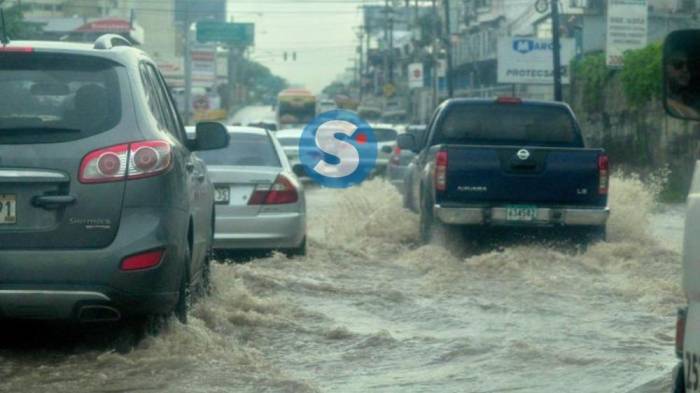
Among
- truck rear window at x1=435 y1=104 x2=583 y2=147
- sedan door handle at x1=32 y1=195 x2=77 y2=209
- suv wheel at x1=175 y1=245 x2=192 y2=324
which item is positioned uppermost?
sedan door handle at x1=32 y1=195 x2=77 y2=209

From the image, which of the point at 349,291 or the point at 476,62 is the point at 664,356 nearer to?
the point at 349,291

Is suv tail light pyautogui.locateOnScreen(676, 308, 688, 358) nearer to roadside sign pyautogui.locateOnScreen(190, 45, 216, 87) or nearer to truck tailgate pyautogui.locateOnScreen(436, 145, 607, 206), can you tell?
truck tailgate pyautogui.locateOnScreen(436, 145, 607, 206)

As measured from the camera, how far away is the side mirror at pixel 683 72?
14.3 ft

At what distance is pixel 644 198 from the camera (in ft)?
65.5

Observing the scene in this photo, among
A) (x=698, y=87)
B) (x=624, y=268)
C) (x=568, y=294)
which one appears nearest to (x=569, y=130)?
(x=624, y=268)

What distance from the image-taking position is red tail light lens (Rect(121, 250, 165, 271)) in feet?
25.8

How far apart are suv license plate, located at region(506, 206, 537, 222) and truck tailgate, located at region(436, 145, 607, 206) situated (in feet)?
0.22

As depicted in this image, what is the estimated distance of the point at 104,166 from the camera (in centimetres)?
786

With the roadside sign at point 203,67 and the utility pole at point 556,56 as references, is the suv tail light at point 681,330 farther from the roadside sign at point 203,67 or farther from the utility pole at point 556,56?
the roadside sign at point 203,67

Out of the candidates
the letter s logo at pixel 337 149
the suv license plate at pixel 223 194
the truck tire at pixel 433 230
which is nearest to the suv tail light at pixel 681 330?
the suv license plate at pixel 223 194

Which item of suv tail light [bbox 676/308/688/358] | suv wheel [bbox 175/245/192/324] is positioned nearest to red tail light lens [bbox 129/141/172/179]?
suv wheel [bbox 175/245/192/324]

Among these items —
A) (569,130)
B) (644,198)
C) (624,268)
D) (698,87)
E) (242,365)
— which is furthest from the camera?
(644,198)

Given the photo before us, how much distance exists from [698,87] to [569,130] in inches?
504

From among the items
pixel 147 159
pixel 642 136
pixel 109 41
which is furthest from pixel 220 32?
pixel 147 159
